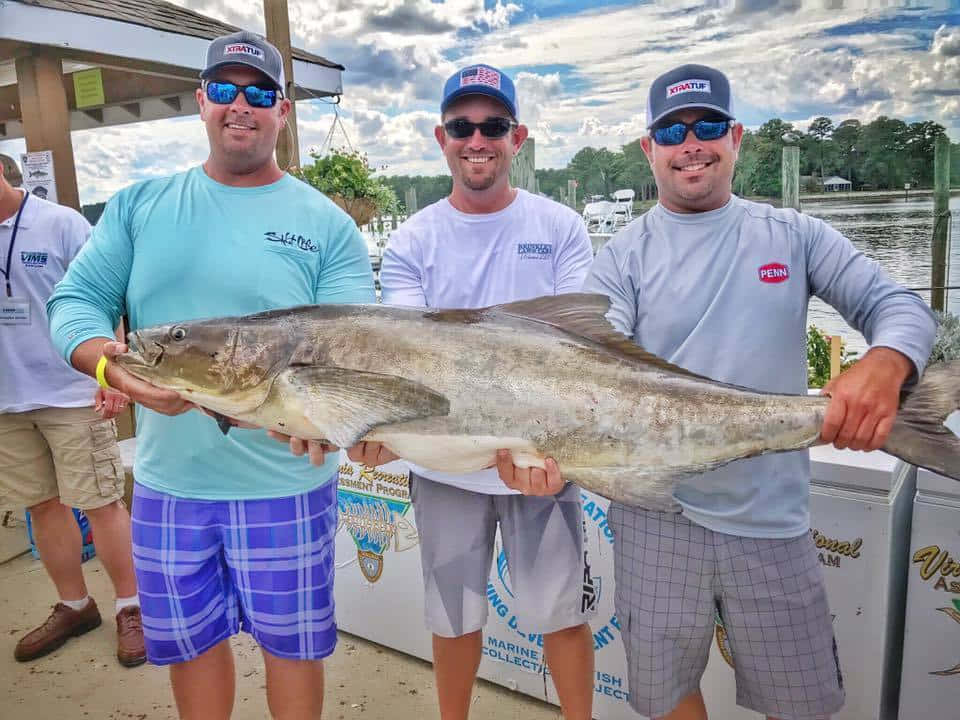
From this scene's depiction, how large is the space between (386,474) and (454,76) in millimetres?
1852

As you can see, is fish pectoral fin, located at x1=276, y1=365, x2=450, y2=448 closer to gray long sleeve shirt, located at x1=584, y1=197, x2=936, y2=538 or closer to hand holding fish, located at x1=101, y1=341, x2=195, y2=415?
hand holding fish, located at x1=101, y1=341, x2=195, y2=415

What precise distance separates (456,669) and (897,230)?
5.54 metres

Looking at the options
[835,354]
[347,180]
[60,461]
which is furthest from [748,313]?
[60,461]

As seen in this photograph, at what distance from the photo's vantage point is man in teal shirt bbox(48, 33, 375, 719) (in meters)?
2.15

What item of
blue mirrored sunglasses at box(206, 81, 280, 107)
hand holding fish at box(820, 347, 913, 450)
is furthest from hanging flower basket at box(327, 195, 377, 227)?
hand holding fish at box(820, 347, 913, 450)

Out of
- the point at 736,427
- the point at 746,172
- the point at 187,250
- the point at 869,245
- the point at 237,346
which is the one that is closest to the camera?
the point at 736,427

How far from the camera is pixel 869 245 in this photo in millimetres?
5598

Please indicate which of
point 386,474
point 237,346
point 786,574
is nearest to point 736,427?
→ point 786,574

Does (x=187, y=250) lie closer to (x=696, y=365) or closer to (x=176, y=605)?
(x=176, y=605)

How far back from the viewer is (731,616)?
6.39ft

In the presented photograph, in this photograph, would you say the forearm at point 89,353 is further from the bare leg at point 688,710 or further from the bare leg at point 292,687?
the bare leg at point 688,710

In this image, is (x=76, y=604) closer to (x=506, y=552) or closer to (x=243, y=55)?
(x=506, y=552)

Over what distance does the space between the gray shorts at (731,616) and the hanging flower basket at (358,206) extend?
10.5 ft

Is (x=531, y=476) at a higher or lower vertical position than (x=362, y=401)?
lower
